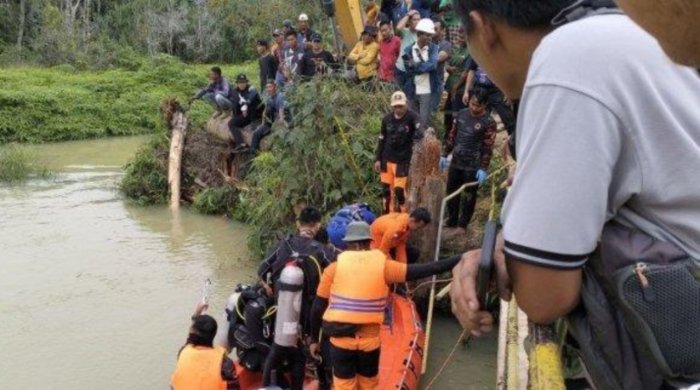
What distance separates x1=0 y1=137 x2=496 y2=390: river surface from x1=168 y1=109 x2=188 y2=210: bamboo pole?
0.39m

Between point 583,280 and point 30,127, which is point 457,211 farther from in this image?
point 30,127

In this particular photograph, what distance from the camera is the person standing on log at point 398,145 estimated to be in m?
8.42

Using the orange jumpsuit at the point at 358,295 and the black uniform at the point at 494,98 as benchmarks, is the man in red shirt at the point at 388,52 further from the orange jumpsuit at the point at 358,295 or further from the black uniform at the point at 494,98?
the orange jumpsuit at the point at 358,295

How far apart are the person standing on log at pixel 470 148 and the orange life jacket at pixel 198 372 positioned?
381 centimetres

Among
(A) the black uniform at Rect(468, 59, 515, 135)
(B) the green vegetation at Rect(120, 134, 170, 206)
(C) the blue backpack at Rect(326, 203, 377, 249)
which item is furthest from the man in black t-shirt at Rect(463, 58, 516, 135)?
(B) the green vegetation at Rect(120, 134, 170, 206)

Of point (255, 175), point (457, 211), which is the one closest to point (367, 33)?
point (255, 175)

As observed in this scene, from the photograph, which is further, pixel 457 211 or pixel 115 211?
pixel 115 211

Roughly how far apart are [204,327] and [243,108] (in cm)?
866

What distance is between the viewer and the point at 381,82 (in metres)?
10.6

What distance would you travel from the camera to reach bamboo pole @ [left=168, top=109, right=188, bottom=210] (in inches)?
583

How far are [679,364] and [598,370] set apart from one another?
129 mm

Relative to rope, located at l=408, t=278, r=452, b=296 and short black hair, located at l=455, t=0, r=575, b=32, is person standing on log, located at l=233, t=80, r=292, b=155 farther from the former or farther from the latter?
short black hair, located at l=455, t=0, r=575, b=32

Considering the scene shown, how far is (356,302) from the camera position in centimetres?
543

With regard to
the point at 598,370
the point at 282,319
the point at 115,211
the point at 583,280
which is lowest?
the point at 115,211
